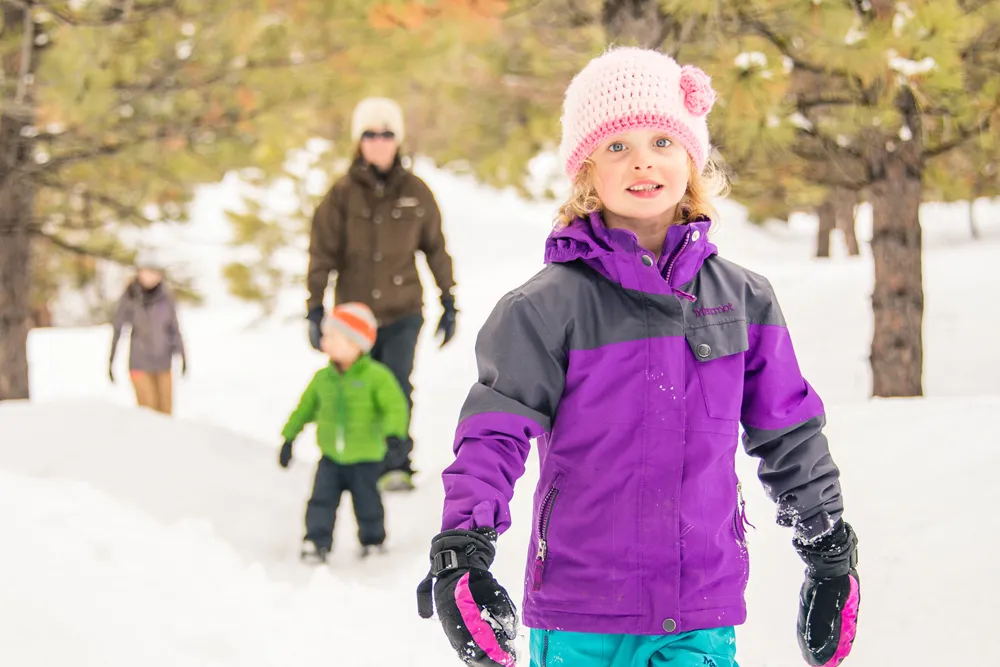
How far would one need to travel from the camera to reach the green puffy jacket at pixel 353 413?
216 inches

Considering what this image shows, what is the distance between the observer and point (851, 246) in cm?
2031

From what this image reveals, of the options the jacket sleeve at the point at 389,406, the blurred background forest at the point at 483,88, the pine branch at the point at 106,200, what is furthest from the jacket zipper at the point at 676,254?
the pine branch at the point at 106,200

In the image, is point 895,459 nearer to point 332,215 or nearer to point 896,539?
point 896,539

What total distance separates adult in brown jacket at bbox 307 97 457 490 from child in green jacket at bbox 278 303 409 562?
2.87 feet

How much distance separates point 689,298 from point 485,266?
67.5 ft

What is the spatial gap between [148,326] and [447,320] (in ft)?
12.7

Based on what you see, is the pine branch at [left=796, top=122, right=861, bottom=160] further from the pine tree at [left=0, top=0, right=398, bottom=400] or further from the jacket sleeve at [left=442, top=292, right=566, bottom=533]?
the jacket sleeve at [left=442, top=292, right=566, bottom=533]

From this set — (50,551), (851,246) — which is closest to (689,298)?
(50,551)

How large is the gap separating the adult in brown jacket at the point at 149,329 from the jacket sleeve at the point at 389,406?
4.36 metres

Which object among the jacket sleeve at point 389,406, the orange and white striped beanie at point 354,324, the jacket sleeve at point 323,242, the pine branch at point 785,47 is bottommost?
the jacket sleeve at point 389,406

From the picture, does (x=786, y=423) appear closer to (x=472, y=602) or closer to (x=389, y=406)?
(x=472, y=602)

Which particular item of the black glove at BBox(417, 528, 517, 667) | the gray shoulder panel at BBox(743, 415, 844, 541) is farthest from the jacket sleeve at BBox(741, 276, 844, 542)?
the black glove at BBox(417, 528, 517, 667)

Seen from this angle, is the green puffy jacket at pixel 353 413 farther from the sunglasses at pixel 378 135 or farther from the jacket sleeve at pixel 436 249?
the sunglasses at pixel 378 135

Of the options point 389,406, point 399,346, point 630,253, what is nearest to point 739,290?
point 630,253
